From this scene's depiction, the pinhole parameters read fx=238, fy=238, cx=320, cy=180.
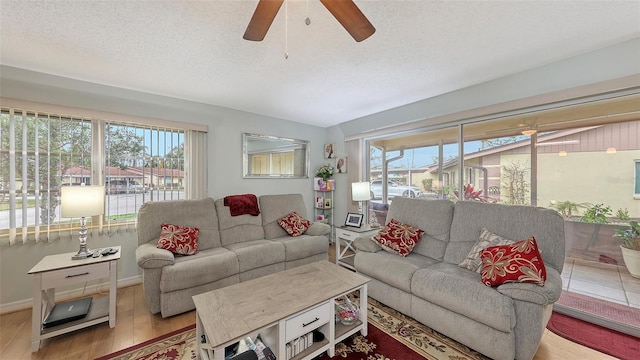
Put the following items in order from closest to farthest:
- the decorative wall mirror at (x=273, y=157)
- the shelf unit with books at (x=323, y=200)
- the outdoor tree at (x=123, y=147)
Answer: the outdoor tree at (x=123, y=147)
the decorative wall mirror at (x=273, y=157)
the shelf unit with books at (x=323, y=200)

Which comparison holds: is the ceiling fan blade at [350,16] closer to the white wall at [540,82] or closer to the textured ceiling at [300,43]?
the textured ceiling at [300,43]

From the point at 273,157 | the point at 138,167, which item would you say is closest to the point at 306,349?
the point at 138,167

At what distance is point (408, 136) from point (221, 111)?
2.89m

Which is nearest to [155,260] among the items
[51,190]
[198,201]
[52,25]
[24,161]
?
[198,201]

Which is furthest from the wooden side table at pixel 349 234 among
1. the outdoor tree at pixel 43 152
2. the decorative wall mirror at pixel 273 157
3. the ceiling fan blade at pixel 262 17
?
the outdoor tree at pixel 43 152

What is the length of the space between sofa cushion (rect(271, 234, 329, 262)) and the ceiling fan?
2.32 m

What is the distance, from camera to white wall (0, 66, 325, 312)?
2342 mm

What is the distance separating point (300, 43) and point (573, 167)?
2.88 metres

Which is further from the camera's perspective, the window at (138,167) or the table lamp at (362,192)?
the table lamp at (362,192)

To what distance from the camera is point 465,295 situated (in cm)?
176

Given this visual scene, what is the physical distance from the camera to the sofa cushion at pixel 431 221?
254cm

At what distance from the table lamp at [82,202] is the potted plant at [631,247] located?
4654 millimetres

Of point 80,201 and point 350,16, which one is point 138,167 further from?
point 350,16

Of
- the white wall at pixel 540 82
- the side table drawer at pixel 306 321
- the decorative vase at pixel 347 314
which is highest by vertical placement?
the white wall at pixel 540 82
